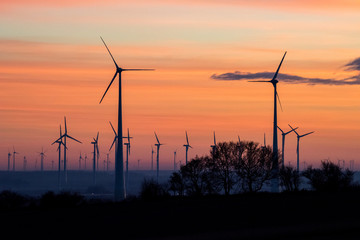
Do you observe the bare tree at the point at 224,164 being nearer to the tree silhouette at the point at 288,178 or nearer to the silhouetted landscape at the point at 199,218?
the tree silhouette at the point at 288,178

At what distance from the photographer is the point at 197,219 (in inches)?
2736

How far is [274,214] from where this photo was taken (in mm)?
73188

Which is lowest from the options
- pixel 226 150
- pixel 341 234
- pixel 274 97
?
pixel 341 234

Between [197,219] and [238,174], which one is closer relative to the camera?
[197,219]

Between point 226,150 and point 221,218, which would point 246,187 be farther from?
point 221,218

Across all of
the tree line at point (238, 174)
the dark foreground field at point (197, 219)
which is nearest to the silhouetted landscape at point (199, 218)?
the dark foreground field at point (197, 219)

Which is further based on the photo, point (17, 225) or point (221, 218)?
point (221, 218)

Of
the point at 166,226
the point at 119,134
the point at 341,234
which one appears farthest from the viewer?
the point at 119,134

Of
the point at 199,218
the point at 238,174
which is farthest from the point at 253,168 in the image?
Answer: the point at 199,218

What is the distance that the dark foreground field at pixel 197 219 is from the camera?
5894cm

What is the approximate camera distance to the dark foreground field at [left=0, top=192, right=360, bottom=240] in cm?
5894

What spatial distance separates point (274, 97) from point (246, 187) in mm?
17683

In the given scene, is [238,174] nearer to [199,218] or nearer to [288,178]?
[288,178]

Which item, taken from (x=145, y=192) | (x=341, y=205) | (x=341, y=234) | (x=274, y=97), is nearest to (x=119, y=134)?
(x=145, y=192)
